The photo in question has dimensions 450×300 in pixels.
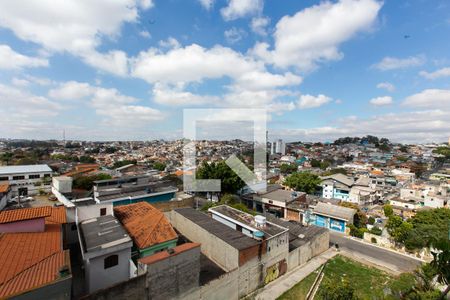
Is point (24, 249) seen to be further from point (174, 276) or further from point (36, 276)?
point (174, 276)

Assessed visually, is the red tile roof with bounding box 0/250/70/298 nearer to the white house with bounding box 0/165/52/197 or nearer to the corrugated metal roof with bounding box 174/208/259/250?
the corrugated metal roof with bounding box 174/208/259/250

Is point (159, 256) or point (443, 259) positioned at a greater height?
point (443, 259)

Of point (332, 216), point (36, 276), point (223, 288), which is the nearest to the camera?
point (36, 276)

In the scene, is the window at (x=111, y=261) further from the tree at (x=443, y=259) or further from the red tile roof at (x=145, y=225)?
the tree at (x=443, y=259)

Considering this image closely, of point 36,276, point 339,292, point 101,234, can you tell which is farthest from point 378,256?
point 36,276

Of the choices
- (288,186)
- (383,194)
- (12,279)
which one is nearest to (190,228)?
(12,279)

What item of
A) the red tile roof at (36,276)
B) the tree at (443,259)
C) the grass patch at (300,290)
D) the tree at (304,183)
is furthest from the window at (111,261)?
the tree at (304,183)

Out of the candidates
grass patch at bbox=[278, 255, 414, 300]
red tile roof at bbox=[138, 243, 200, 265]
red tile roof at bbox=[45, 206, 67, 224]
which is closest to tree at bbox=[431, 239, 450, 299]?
grass patch at bbox=[278, 255, 414, 300]
